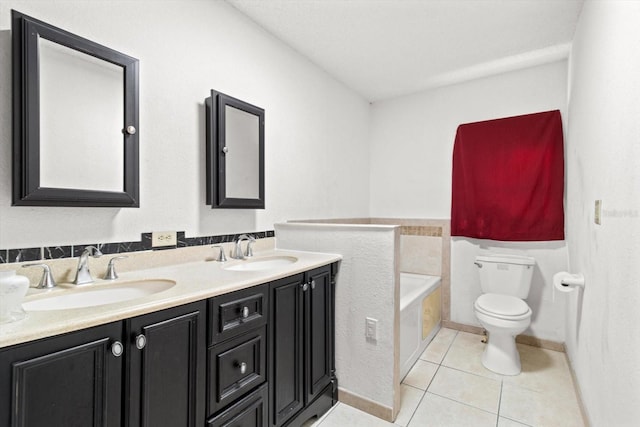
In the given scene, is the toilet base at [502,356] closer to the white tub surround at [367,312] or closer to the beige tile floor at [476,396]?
the beige tile floor at [476,396]

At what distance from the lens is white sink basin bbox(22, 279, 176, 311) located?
1.14 meters

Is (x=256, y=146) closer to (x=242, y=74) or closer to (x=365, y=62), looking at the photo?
(x=242, y=74)

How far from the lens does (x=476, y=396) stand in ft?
6.77

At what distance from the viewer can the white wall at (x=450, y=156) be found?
109 inches

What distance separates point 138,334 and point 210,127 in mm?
1216

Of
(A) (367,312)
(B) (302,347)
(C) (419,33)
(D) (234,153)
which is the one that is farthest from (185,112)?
(C) (419,33)

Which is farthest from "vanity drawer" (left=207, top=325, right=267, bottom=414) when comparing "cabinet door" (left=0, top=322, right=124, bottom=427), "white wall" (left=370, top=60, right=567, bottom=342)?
"white wall" (left=370, top=60, right=567, bottom=342)

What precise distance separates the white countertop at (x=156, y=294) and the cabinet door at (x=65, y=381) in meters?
0.04

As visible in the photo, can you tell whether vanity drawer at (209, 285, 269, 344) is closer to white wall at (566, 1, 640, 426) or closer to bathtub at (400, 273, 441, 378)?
bathtub at (400, 273, 441, 378)

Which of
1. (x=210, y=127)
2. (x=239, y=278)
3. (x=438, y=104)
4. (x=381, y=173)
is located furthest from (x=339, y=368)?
(x=438, y=104)

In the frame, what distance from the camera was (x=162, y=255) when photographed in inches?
64.2

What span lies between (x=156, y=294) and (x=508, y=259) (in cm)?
277

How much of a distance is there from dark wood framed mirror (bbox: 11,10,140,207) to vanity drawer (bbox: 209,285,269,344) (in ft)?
Result: 2.20

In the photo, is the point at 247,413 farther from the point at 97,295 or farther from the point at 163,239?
the point at 163,239
